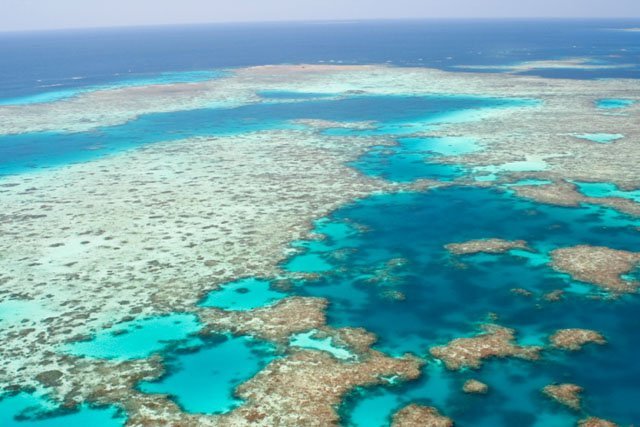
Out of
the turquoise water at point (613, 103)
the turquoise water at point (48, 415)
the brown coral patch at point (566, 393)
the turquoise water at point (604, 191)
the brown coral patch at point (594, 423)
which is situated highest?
the turquoise water at point (613, 103)

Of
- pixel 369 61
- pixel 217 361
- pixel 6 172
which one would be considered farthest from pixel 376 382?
pixel 369 61

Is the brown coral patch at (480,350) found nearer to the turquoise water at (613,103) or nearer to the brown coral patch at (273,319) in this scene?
the brown coral patch at (273,319)

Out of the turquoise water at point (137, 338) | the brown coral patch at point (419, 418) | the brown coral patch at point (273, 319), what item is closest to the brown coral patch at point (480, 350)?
the brown coral patch at point (419, 418)

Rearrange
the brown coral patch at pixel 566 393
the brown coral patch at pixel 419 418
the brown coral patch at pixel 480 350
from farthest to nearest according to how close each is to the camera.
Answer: the brown coral patch at pixel 480 350, the brown coral patch at pixel 566 393, the brown coral patch at pixel 419 418

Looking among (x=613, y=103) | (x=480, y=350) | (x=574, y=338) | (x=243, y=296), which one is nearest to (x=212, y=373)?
(x=243, y=296)

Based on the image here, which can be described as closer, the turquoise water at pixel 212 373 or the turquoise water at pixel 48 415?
the turquoise water at pixel 48 415

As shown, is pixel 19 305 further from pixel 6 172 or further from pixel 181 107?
pixel 181 107

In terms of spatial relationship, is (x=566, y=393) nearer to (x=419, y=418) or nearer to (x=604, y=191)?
(x=419, y=418)
